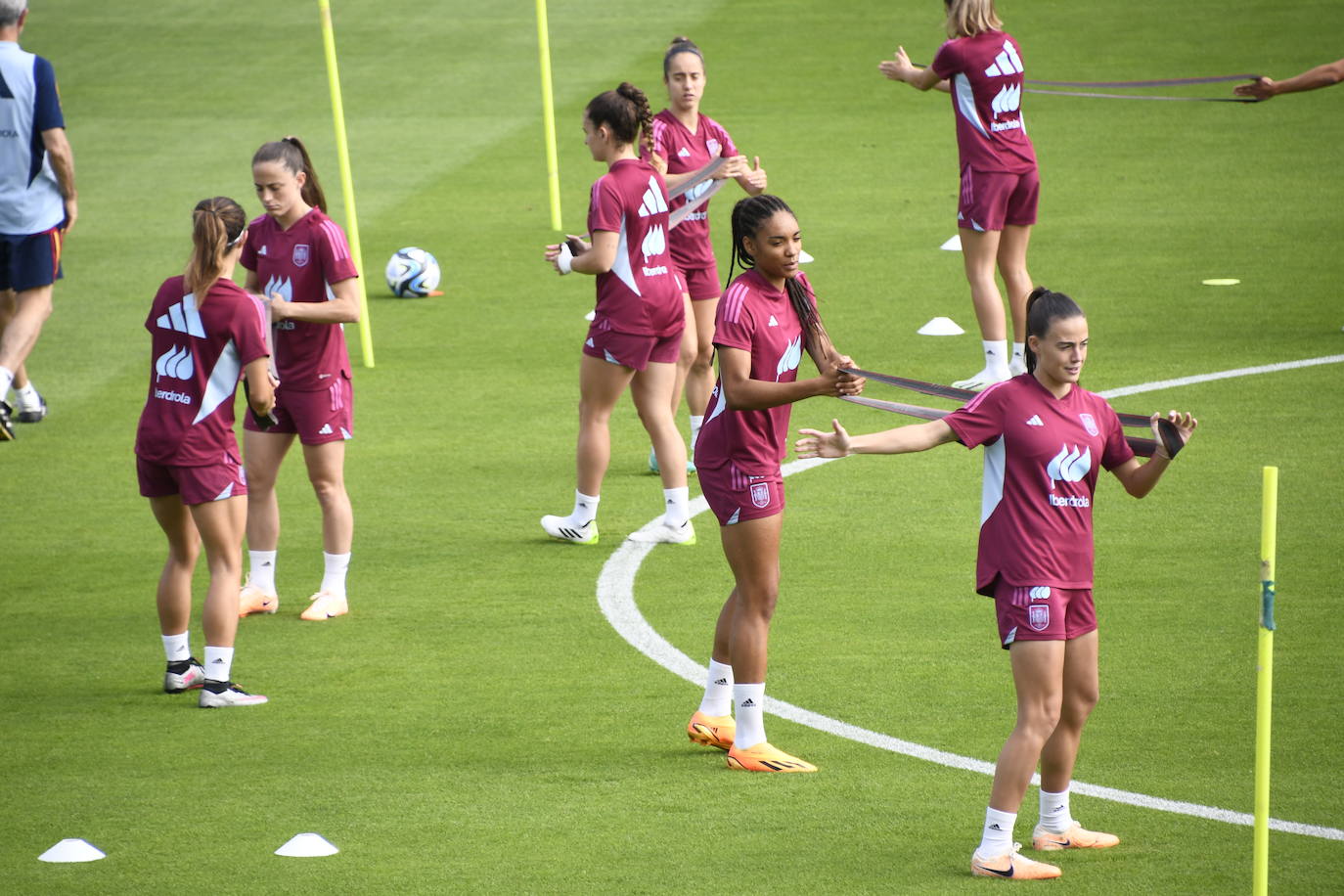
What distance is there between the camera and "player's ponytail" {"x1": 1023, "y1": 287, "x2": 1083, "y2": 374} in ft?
19.2

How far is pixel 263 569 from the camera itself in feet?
30.0

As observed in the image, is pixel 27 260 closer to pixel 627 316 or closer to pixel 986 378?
pixel 627 316

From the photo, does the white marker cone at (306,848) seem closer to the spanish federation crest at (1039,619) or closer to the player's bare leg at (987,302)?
the spanish federation crest at (1039,619)

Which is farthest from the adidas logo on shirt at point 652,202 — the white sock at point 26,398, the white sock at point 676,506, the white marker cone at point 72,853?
the white sock at point 26,398

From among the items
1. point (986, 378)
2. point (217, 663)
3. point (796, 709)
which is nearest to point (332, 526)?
point (217, 663)

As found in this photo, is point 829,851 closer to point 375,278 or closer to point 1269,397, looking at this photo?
point 1269,397

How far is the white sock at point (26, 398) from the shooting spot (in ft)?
42.8

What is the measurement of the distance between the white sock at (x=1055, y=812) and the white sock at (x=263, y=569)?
14.3ft

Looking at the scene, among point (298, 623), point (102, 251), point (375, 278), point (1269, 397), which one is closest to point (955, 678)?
point (298, 623)

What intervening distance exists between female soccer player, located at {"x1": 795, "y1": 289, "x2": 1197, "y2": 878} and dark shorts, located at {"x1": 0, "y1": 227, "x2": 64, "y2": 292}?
791 centimetres

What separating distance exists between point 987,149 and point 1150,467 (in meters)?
6.62

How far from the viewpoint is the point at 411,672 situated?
27.0 feet

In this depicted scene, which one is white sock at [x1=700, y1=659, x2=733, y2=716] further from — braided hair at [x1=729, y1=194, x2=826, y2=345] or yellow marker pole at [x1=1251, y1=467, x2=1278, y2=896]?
yellow marker pole at [x1=1251, y1=467, x2=1278, y2=896]

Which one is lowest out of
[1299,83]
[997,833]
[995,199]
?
[997,833]
